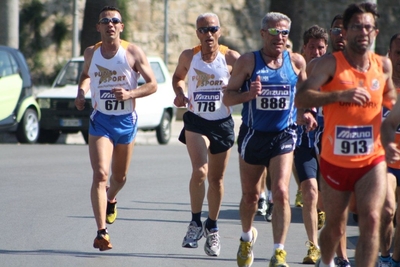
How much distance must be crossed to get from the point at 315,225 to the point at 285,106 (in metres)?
1.17

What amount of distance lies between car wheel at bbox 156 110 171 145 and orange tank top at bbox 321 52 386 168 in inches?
610

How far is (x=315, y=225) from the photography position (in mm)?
8609

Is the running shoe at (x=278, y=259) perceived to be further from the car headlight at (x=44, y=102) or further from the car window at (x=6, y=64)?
the car headlight at (x=44, y=102)

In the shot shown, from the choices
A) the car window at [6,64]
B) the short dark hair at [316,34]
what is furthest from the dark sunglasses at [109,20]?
the car window at [6,64]

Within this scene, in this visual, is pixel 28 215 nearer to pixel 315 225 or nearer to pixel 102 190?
pixel 102 190

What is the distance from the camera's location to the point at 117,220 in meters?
11.1

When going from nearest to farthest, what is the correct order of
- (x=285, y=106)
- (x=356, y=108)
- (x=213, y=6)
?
(x=356, y=108), (x=285, y=106), (x=213, y=6)

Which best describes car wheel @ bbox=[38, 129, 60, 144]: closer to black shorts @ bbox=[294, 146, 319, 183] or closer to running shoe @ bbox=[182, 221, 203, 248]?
running shoe @ bbox=[182, 221, 203, 248]

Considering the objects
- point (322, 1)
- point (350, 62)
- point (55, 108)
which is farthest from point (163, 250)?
point (322, 1)

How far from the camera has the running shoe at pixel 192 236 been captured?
29.9ft

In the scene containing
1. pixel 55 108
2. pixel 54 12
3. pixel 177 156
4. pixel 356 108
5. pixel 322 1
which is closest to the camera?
pixel 356 108

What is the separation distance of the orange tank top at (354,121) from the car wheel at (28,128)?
568 inches

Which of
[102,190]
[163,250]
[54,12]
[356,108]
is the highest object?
[54,12]

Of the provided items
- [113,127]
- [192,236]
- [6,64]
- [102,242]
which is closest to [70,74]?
[6,64]
